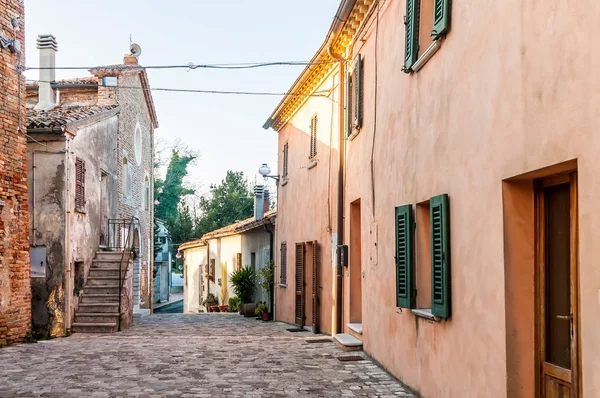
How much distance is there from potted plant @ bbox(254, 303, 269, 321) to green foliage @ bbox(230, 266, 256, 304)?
6.16 ft

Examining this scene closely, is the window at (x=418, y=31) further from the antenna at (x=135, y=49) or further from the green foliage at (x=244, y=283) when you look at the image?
the antenna at (x=135, y=49)

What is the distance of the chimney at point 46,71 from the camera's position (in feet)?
64.8

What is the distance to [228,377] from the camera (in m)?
8.62

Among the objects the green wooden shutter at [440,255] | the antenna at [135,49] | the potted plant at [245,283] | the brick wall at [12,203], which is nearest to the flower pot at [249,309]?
the potted plant at [245,283]

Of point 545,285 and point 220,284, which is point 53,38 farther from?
point 545,285

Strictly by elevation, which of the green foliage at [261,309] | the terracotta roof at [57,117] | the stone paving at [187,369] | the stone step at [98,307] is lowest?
the green foliage at [261,309]

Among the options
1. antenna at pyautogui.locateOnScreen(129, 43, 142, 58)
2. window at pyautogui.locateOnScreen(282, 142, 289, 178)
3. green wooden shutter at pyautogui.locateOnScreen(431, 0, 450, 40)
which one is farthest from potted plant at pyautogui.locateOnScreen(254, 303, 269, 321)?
green wooden shutter at pyautogui.locateOnScreen(431, 0, 450, 40)

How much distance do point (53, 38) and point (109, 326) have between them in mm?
9602

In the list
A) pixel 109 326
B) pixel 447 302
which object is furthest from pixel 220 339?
pixel 447 302

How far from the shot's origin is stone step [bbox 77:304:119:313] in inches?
605

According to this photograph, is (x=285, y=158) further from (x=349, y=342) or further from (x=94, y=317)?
(x=349, y=342)

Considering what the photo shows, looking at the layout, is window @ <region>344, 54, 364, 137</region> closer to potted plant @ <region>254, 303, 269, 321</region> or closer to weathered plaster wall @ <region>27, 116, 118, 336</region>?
weathered plaster wall @ <region>27, 116, 118, 336</region>

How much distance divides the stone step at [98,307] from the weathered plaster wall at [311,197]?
14.8ft

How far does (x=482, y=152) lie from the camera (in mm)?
5598
